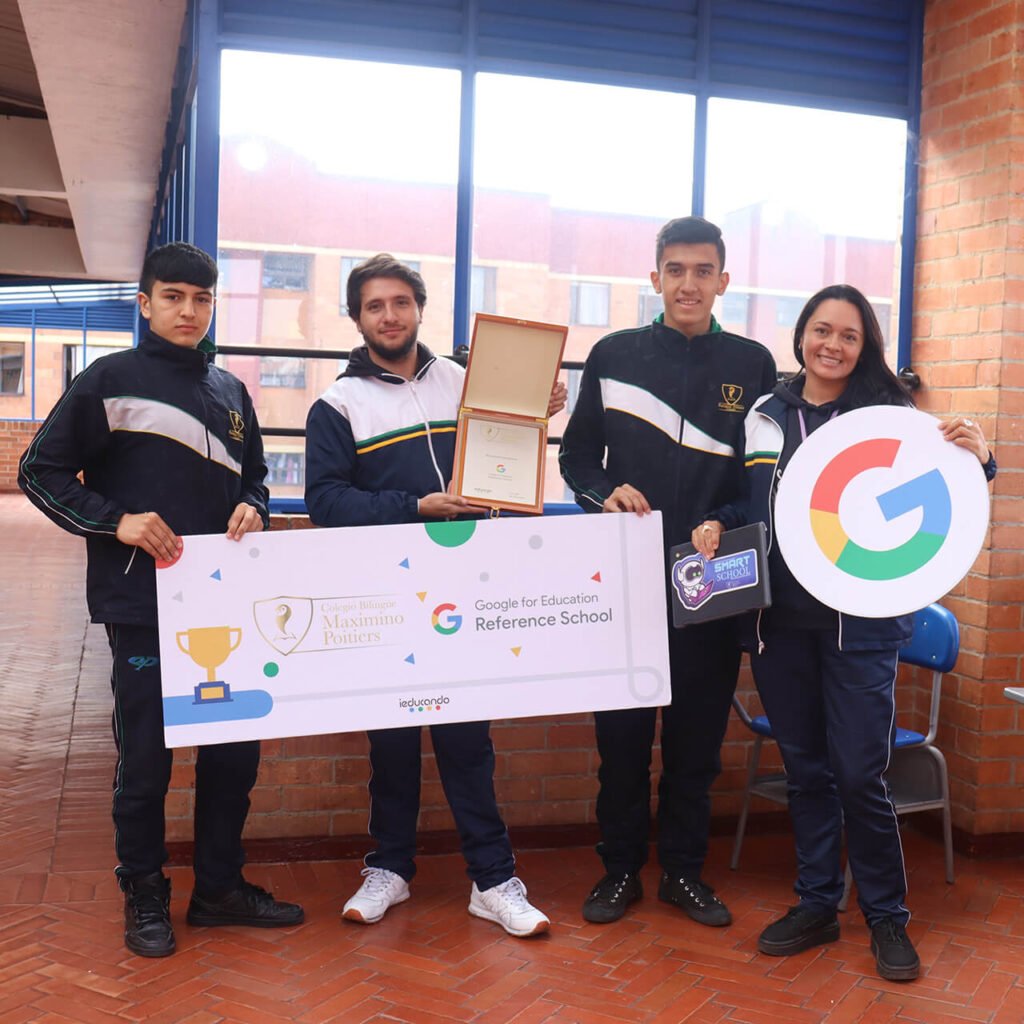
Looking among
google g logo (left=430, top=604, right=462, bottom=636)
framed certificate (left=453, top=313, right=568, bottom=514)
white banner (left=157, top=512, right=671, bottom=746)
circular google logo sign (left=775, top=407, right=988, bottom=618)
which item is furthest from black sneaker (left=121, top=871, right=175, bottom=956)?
circular google logo sign (left=775, top=407, right=988, bottom=618)

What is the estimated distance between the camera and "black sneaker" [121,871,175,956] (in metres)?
3.23

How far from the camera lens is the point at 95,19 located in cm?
552

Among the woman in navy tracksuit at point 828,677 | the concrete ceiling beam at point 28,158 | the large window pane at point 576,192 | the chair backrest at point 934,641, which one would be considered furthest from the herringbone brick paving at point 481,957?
the concrete ceiling beam at point 28,158

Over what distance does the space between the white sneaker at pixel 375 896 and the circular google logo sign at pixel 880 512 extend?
159 cm

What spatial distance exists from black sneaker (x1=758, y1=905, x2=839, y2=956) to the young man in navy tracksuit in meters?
1.65

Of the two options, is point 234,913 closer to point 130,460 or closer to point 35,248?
point 130,460

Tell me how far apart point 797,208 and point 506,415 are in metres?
1.97

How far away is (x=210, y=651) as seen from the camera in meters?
3.17

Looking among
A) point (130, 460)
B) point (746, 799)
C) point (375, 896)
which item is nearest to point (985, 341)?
point (746, 799)

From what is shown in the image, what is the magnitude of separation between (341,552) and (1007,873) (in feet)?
8.64

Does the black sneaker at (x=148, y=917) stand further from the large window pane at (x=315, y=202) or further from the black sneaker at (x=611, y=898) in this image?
the large window pane at (x=315, y=202)

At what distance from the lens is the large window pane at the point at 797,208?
4441 millimetres

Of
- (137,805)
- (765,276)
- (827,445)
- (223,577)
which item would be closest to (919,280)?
(765,276)

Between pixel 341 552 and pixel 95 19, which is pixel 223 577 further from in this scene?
pixel 95 19
